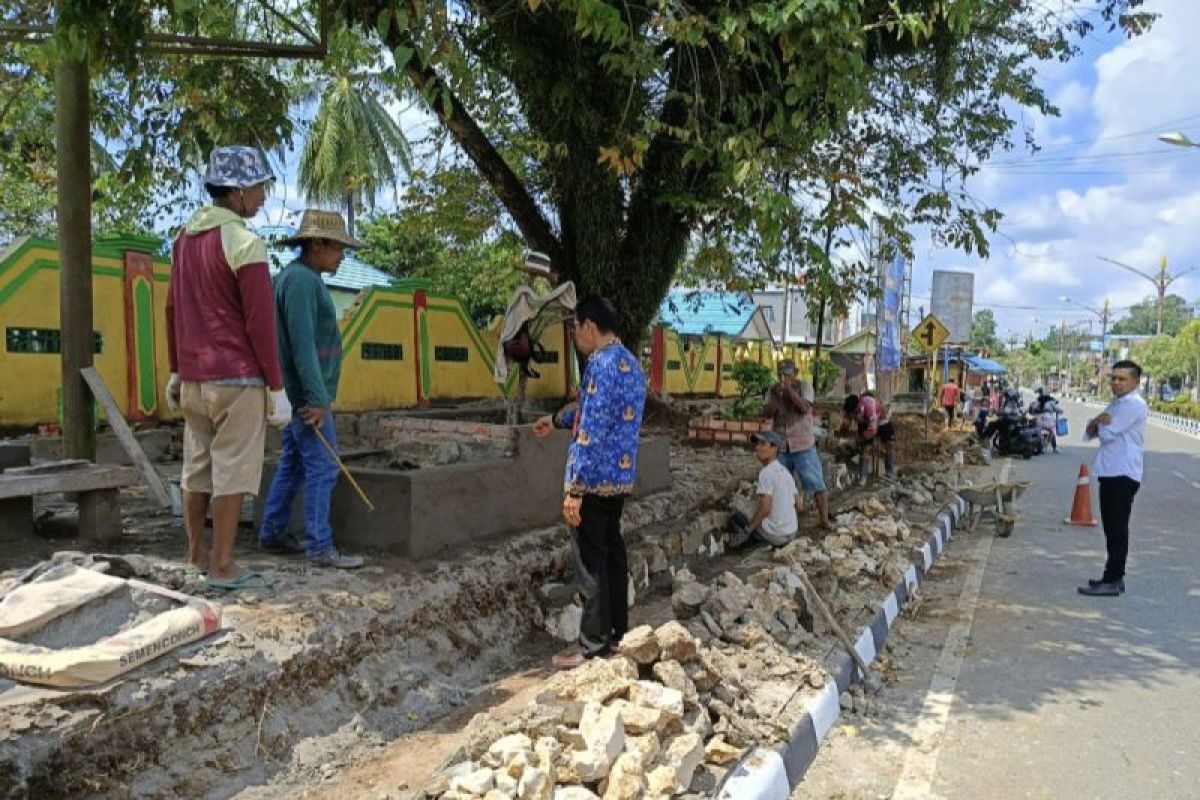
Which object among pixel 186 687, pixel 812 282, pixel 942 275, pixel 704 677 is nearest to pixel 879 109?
pixel 812 282

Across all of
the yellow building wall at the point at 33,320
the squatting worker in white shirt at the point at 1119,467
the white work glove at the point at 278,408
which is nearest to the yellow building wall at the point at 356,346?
the yellow building wall at the point at 33,320

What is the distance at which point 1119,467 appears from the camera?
20.4 feet

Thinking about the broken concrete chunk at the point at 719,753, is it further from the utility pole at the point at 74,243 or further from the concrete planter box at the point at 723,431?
the concrete planter box at the point at 723,431

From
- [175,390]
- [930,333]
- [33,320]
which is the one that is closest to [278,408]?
[175,390]

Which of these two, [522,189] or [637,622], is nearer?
[637,622]

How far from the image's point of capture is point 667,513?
711 cm

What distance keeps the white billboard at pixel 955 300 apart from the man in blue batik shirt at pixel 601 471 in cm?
1737

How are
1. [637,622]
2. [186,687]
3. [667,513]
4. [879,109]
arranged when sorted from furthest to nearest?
[879,109] < [667,513] < [637,622] < [186,687]

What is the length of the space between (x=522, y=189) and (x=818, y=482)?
4315 millimetres

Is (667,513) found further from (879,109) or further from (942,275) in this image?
(942,275)

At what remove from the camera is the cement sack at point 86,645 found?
2592 millimetres

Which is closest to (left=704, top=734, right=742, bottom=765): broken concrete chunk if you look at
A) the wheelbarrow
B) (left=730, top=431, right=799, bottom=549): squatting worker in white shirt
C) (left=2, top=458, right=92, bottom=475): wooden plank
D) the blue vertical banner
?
(left=2, top=458, right=92, bottom=475): wooden plank

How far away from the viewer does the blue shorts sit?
8203 mm

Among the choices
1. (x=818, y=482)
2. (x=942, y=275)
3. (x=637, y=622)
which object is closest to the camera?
(x=637, y=622)
